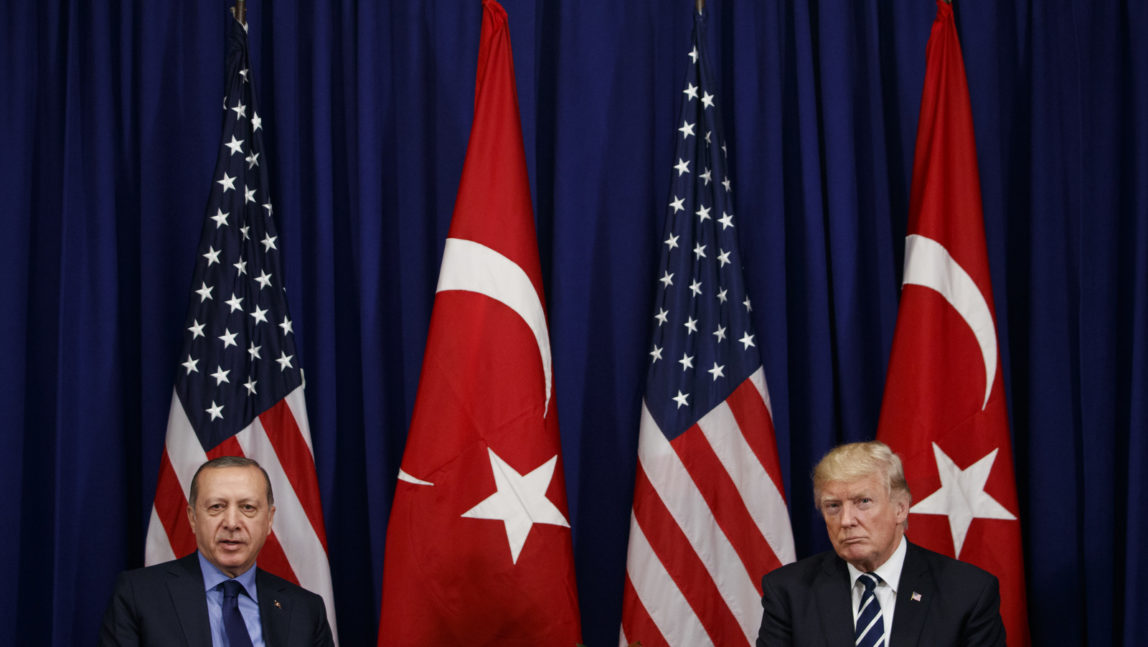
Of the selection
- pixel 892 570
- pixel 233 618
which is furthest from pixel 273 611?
pixel 892 570

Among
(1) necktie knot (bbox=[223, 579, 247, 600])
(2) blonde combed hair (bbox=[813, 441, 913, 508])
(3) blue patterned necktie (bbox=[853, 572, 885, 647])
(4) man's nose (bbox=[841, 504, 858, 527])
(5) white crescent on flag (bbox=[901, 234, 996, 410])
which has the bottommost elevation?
(3) blue patterned necktie (bbox=[853, 572, 885, 647])

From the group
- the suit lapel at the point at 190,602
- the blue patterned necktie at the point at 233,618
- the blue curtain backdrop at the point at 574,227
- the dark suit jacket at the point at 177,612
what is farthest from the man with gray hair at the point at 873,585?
the suit lapel at the point at 190,602

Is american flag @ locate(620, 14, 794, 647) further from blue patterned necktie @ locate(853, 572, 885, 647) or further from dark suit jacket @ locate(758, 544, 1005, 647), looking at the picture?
blue patterned necktie @ locate(853, 572, 885, 647)

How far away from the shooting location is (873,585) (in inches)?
125

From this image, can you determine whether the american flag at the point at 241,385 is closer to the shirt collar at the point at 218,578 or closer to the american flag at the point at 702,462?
the shirt collar at the point at 218,578

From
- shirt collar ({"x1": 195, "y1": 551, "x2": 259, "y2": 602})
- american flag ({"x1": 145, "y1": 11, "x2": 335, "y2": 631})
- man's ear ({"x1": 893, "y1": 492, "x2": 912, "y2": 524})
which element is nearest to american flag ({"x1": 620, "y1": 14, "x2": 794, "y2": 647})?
man's ear ({"x1": 893, "y1": 492, "x2": 912, "y2": 524})

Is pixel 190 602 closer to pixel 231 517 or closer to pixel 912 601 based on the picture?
pixel 231 517

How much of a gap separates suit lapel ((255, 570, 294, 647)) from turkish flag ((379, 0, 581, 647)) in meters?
0.56

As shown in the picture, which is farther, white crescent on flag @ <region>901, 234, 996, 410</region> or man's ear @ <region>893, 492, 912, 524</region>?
white crescent on flag @ <region>901, 234, 996, 410</region>

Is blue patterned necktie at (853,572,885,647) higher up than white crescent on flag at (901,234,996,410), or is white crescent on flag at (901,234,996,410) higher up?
white crescent on flag at (901,234,996,410)

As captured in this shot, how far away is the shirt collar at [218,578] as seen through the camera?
3232mm

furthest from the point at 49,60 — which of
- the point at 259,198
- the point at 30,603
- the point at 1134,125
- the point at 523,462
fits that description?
the point at 1134,125

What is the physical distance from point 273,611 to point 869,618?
1686mm

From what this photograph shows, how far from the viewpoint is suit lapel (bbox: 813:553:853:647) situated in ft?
10.3
